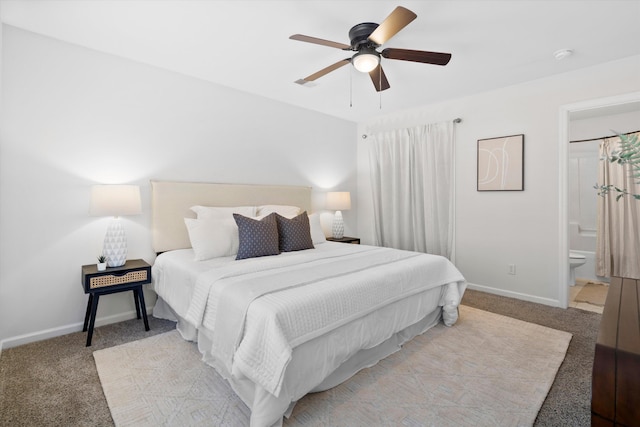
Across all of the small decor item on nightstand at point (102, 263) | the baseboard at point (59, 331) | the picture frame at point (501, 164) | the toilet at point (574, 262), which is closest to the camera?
the baseboard at point (59, 331)

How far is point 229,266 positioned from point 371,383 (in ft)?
4.25

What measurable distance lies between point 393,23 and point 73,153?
9.04 ft

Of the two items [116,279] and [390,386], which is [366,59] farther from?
[116,279]

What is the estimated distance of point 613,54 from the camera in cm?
282

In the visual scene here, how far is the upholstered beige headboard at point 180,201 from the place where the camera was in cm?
309

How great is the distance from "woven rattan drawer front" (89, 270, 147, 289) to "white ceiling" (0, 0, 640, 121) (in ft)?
6.35

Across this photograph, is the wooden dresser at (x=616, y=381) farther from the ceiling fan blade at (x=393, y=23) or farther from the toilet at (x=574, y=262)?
the toilet at (x=574, y=262)

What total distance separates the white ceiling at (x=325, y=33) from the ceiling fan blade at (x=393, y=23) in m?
0.21

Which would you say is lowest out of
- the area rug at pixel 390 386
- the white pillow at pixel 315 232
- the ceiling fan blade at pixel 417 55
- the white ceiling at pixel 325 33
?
the area rug at pixel 390 386

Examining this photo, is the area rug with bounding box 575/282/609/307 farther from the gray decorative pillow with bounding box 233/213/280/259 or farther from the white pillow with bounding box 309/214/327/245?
the gray decorative pillow with bounding box 233/213/280/259

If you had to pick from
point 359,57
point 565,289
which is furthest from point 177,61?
point 565,289

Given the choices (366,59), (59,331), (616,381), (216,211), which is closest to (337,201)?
(216,211)

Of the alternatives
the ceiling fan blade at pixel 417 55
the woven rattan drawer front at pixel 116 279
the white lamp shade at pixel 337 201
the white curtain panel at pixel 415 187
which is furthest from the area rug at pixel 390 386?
the white lamp shade at pixel 337 201

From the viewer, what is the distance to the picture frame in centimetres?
354
